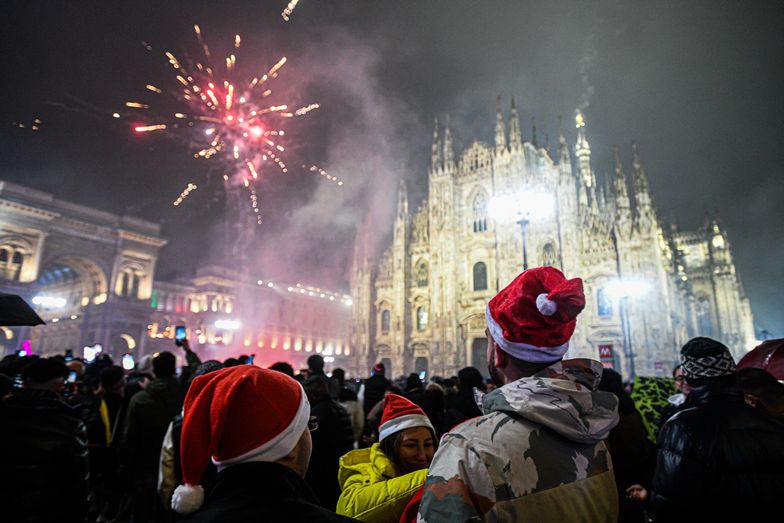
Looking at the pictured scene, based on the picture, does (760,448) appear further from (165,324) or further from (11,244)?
(165,324)

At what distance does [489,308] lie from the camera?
79.9 inches

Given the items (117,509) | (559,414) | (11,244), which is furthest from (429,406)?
(11,244)

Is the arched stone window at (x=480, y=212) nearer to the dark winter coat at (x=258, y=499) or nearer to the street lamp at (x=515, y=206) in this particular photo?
the street lamp at (x=515, y=206)

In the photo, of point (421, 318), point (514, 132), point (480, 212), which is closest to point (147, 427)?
point (421, 318)

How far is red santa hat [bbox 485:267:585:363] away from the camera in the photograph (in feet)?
5.98

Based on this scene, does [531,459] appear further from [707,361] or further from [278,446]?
[707,361]

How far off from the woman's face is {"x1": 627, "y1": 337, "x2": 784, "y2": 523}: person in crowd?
1439mm

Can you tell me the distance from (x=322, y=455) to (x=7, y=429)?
2.36m

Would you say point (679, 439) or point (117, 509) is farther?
point (117, 509)

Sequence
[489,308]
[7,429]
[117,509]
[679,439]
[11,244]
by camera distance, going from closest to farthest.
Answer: [489,308]
[679,439]
[7,429]
[117,509]
[11,244]

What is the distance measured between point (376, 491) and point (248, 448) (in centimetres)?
113

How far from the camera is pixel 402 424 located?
2936mm

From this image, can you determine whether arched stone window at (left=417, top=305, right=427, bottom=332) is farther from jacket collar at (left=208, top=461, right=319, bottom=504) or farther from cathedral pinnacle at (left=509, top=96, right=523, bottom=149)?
jacket collar at (left=208, top=461, right=319, bottom=504)

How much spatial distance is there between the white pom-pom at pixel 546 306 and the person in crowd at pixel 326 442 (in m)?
2.76
